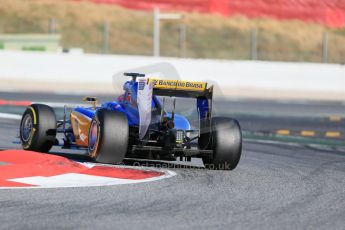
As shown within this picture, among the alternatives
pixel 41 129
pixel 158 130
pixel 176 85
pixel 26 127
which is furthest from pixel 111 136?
pixel 26 127

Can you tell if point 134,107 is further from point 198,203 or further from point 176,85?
point 198,203

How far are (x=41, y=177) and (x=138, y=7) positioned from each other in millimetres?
31330

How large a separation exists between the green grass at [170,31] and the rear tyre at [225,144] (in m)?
29.4

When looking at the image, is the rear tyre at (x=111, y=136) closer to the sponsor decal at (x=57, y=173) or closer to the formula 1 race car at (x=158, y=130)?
the formula 1 race car at (x=158, y=130)

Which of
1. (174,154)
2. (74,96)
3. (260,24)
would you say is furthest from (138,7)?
(174,154)

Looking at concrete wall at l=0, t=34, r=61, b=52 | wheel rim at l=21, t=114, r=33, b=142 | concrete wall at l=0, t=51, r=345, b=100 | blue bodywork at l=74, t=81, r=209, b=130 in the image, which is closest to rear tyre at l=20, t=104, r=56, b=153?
wheel rim at l=21, t=114, r=33, b=142

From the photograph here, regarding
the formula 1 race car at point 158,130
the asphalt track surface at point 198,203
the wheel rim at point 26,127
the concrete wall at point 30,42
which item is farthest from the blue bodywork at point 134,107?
the concrete wall at point 30,42

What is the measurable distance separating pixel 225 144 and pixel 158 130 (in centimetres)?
81

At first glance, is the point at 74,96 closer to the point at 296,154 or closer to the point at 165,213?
the point at 296,154

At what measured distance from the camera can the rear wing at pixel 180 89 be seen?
35.4 ft

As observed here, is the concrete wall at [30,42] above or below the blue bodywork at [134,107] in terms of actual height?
above

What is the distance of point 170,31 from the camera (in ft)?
145

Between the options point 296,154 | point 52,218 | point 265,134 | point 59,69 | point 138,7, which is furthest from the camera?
point 138,7

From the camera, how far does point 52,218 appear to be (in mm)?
7246
